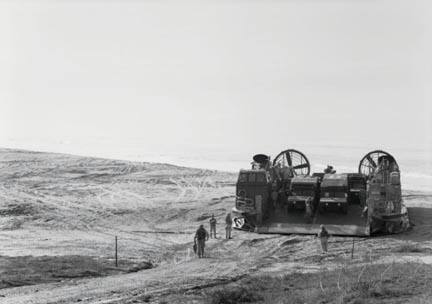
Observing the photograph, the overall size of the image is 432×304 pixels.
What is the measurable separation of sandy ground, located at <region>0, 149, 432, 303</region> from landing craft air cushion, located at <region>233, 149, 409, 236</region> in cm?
65

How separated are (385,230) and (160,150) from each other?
68465 millimetres

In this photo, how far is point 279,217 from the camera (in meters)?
23.0

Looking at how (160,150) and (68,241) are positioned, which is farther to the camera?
(160,150)

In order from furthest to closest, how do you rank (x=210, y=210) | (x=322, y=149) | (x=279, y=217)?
(x=322, y=149)
(x=210, y=210)
(x=279, y=217)

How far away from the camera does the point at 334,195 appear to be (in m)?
22.9

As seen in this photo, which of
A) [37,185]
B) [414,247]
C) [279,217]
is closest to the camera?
[414,247]

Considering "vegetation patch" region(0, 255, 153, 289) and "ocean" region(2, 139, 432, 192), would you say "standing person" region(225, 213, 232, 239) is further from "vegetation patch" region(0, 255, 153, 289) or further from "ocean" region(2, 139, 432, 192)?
"ocean" region(2, 139, 432, 192)

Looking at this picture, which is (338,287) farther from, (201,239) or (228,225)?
(228,225)

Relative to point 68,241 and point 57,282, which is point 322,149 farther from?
point 57,282

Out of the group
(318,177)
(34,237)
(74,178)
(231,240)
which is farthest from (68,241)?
(74,178)

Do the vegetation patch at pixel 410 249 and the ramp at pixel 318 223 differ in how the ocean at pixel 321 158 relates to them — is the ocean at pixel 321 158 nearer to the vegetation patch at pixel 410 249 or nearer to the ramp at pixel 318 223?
the ramp at pixel 318 223

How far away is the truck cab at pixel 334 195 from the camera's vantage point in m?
22.6

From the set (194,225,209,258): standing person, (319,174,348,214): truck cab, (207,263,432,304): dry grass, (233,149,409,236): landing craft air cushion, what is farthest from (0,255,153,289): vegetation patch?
(319,174,348,214): truck cab


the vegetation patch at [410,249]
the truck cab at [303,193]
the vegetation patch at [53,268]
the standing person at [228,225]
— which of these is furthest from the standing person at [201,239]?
the vegetation patch at [410,249]
